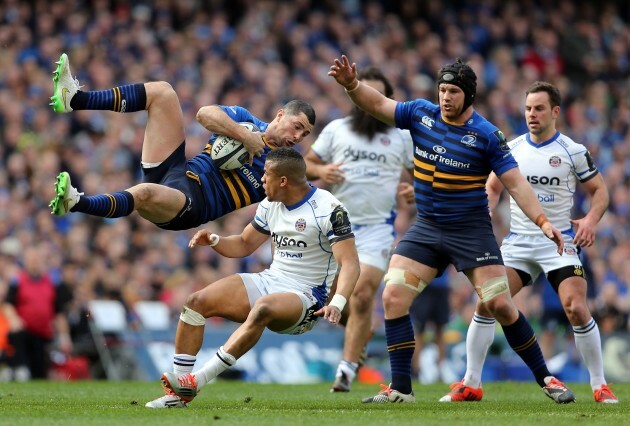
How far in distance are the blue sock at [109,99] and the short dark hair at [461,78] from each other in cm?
260

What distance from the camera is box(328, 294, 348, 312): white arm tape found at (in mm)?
9016

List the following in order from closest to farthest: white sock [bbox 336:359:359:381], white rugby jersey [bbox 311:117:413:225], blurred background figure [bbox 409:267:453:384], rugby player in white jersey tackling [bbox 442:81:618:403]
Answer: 1. rugby player in white jersey tackling [bbox 442:81:618:403]
2. white sock [bbox 336:359:359:381]
3. white rugby jersey [bbox 311:117:413:225]
4. blurred background figure [bbox 409:267:453:384]

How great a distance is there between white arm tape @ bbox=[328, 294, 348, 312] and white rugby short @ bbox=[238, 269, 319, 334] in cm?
41

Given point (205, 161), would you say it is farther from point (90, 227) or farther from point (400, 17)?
point (400, 17)

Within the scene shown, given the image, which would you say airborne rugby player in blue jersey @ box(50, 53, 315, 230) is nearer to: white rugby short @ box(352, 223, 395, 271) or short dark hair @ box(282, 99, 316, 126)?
short dark hair @ box(282, 99, 316, 126)

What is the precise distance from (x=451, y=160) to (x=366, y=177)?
2.79 m

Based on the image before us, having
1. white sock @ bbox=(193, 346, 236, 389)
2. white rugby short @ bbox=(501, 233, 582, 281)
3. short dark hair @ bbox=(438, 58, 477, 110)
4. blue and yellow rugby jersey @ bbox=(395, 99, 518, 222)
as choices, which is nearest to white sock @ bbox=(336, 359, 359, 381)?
white rugby short @ bbox=(501, 233, 582, 281)

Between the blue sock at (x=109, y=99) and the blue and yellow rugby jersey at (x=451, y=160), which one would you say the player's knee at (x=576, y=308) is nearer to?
the blue and yellow rugby jersey at (x=451, y=160)

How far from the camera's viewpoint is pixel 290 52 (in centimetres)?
2398

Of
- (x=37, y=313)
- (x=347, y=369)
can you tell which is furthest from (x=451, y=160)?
(x=37, y=313)

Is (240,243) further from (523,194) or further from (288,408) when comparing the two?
(523,194)

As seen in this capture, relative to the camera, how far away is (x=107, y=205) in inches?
368

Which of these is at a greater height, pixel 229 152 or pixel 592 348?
pixel 229 152

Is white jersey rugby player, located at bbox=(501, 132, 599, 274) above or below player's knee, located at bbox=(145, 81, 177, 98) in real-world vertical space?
below
